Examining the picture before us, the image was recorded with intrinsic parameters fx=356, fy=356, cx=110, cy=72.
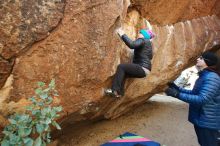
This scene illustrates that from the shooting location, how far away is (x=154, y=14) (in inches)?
262

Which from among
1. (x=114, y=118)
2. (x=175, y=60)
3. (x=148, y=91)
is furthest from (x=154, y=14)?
(x=114, y=118)

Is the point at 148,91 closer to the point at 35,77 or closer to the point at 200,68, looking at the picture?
the point at 200,68

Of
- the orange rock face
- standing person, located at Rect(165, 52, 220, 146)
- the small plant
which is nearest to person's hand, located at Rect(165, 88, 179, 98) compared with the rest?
standing person, located at Rect(165, 52, 220, 146)

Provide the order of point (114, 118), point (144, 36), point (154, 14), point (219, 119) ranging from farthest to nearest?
point (114, 118) → point (154, 14) → point (144, 36) → point (219, 119)

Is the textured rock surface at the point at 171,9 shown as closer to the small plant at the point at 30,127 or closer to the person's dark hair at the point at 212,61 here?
the person's dark hair at the point at 212,61

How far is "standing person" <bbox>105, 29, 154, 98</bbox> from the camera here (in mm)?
5312

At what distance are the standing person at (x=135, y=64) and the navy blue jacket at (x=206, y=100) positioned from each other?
772mm

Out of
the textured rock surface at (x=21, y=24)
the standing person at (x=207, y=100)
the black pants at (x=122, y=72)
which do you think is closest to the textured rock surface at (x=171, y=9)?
the black pants at (x=122, y=72)

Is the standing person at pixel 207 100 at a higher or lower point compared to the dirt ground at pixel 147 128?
higher

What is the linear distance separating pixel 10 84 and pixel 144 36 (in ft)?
7.15

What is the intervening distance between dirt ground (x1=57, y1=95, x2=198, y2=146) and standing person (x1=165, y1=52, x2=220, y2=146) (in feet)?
7.44

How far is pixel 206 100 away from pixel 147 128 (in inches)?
127

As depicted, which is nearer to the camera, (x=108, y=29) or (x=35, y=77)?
(x=35, y=77)

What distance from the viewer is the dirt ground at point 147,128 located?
7.07m
